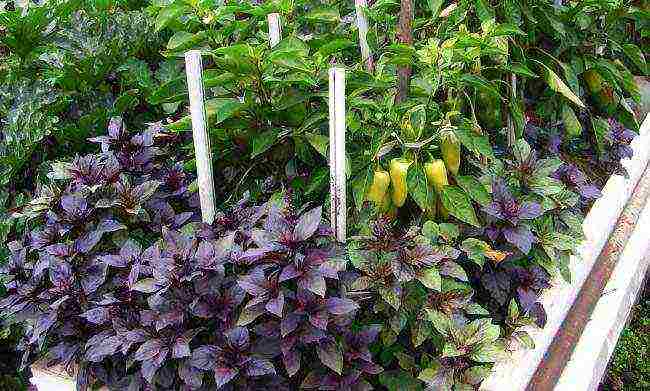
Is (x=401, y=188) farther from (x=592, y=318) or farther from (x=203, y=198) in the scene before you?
(x=592, y=318)

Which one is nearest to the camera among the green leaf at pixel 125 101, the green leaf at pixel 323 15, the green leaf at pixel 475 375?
the green leaf at pixel 475 375

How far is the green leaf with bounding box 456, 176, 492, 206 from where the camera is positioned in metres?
1.73

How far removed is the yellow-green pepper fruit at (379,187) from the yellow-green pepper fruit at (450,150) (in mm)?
174

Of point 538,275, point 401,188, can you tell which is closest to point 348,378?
point 401,188

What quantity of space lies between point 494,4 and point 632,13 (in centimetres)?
74

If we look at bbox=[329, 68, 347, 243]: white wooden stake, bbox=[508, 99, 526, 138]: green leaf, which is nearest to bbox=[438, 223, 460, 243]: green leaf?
bbox=[329, 68, 347, 243]: white wooden stake

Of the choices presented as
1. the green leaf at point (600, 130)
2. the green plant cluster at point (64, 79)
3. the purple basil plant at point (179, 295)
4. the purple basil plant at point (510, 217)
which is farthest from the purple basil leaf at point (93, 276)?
the green leaf at point (600, 130)

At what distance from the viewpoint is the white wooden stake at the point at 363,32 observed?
6.17 feet

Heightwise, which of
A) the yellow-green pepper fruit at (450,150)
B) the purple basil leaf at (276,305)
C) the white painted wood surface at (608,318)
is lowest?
the white painted wood surface at (608,318)

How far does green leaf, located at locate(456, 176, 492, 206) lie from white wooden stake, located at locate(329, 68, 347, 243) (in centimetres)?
34

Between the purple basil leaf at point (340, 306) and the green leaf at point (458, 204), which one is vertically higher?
the green leaf at point (458, 204)

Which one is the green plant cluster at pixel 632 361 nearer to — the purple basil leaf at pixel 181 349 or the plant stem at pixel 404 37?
the plant stem at pixel 404 37

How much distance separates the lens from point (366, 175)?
67.6 inches

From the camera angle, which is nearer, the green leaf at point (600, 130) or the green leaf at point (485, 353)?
the green leaf at point (485, 353)
